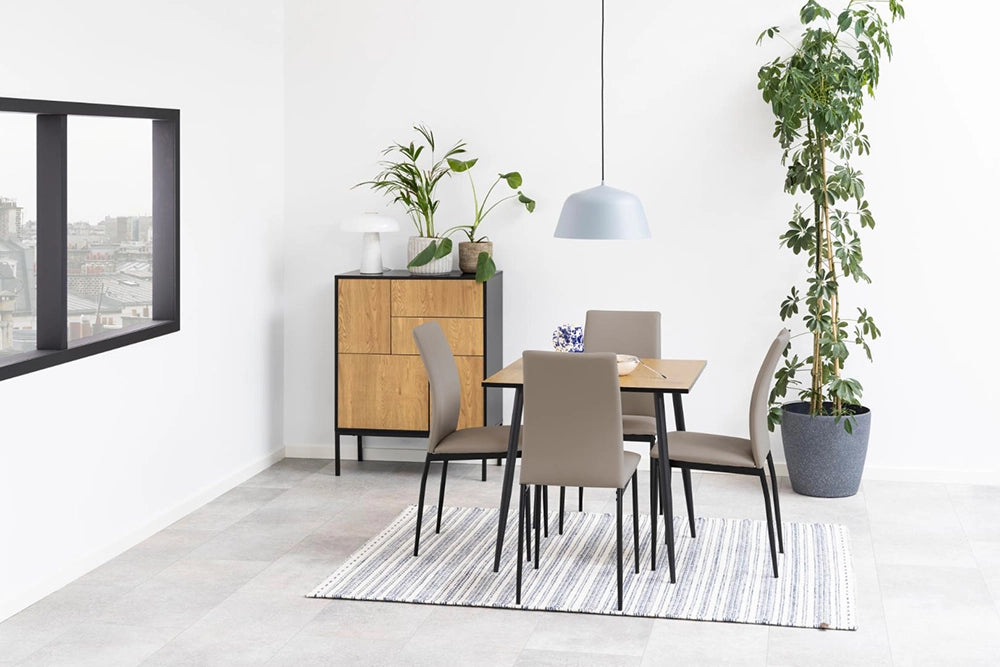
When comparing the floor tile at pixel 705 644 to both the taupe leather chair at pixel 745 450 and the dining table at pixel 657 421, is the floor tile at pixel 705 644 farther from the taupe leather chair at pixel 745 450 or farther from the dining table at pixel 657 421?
the taupe leather chair at pixel 745 450

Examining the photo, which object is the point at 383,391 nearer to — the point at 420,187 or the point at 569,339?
the point at 420,187

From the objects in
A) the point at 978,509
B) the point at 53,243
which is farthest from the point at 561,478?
the point at 978,509

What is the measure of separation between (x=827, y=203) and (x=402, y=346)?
7.53 ft

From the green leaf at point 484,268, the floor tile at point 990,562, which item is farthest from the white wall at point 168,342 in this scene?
the floor tile at point 990,562

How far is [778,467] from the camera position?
657 centimetres

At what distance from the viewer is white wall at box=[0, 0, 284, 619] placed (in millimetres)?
4426

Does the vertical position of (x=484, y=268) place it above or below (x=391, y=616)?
above

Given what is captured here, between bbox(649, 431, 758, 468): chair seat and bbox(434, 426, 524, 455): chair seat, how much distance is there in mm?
629

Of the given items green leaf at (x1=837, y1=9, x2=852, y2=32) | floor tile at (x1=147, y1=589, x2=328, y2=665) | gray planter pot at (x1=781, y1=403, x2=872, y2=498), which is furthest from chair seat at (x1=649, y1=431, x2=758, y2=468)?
green leaf at (x1=837, y1=9, x2=852, y2=32)

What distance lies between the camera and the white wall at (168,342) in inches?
174

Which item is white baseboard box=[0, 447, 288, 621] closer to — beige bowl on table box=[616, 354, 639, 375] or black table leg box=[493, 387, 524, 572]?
black table leg box=[493, 387, 524, 572]

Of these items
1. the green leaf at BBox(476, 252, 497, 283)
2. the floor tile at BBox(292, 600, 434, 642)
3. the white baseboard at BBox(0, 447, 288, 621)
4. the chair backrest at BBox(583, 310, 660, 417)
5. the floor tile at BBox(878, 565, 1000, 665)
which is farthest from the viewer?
the green leaf at BBox(476, 252, 497, 283)

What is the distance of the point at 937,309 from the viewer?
6.28 m

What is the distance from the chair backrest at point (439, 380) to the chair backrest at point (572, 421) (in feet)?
2.13
